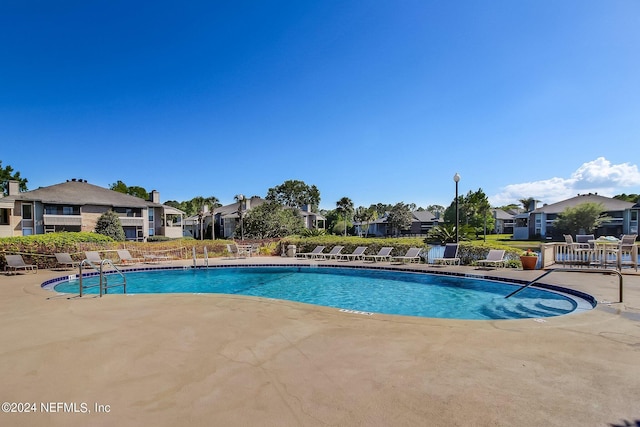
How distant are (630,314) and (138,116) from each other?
25.4m

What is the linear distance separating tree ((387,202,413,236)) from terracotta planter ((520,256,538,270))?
1694 inches

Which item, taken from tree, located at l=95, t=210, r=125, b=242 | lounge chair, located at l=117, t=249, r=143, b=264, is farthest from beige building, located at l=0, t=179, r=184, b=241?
lounge chair, located at l=117, t=249, r=143, b=264

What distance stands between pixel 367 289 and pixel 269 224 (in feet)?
63.9

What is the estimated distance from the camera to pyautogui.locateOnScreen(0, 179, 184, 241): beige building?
1097 inches

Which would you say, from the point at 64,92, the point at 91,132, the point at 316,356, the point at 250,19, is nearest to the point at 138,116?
the point at 64,92

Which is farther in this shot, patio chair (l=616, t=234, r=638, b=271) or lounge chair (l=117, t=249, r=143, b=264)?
lounge chair (l=117, t=249, r=143, b=264)

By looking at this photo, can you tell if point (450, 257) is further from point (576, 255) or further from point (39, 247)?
point (39, 247)

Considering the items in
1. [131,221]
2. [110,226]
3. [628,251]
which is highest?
[131,221]

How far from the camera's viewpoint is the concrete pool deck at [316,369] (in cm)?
265

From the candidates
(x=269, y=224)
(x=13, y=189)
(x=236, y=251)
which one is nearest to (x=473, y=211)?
(x=269, y=224)

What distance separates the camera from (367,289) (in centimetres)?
1116

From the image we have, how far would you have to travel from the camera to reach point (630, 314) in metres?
5.72

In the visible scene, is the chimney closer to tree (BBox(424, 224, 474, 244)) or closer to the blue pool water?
the blue pool water

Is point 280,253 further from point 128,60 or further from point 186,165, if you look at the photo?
point 186,165
